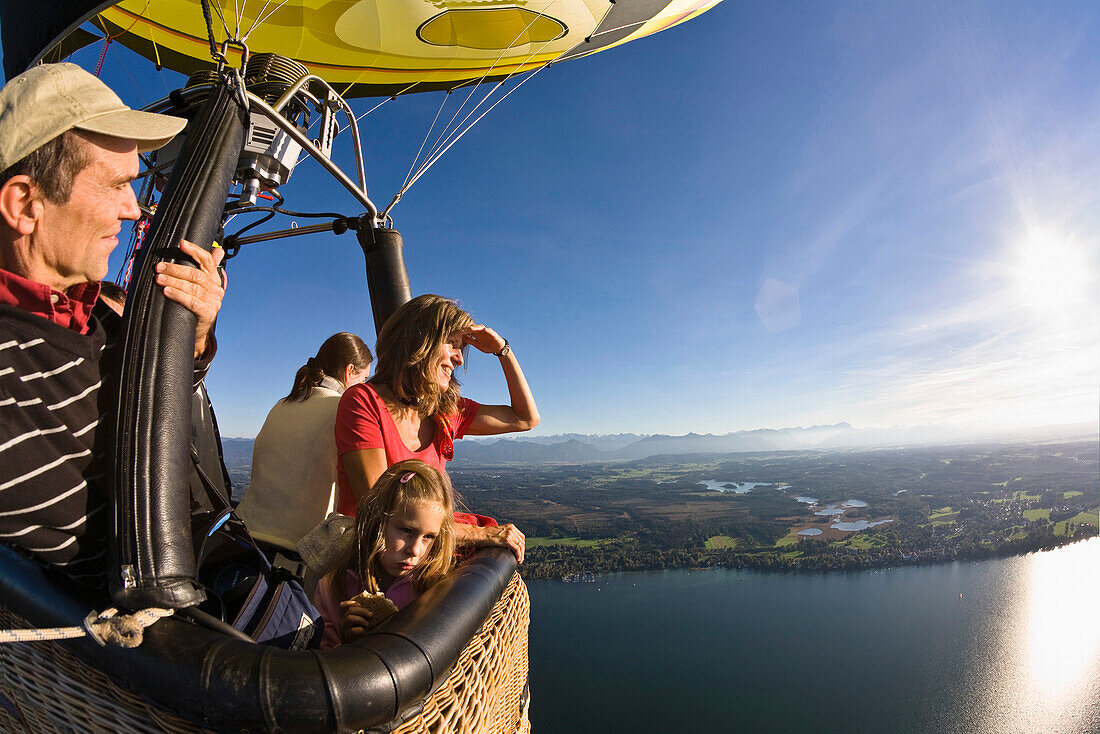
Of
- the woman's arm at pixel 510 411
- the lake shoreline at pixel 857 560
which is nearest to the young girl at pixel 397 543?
the woman's arm at pixel 510 411

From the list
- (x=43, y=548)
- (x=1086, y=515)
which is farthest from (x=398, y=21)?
(x=1086, y=515)

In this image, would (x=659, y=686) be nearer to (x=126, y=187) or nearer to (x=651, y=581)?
(x=651, y=581)

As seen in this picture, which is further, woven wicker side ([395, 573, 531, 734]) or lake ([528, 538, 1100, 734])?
lake ([528, 538, 1100, 734])

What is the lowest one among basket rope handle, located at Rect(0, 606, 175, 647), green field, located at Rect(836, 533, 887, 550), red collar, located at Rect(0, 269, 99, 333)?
green field, located at Rect(836, 533, 887, 550)

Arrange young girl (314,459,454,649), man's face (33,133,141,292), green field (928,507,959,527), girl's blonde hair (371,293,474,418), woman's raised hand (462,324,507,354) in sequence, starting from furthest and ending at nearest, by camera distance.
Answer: green field (928,507,959,527) → woman's raised hand (462,324,507,354) → girl's blonde hair (371,293,474,418) → young girl (314,459,454,649) → man's face (33,133,141,292)

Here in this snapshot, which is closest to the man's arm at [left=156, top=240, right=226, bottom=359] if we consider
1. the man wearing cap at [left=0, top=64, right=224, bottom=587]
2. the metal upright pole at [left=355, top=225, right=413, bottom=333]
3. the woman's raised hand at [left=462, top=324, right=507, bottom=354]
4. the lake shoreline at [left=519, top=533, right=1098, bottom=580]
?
the man wearing cap at [left=0, top=64, right=224, bottom=587]

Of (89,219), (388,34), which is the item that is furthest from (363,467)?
(388,34)

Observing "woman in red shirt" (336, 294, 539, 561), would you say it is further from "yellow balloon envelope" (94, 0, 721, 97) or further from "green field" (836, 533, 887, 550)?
"green field" (836, 533, 887, 550)

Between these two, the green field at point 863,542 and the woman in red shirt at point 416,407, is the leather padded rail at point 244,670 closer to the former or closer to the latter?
the woman in red shirt at point 416,407
